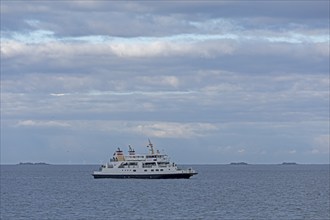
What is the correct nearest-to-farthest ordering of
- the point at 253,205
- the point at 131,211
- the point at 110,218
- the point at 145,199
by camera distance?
the point at 110,218 → the point at 131,211 → the point at 253,205 → the point at 145,199

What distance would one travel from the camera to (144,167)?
175 meters

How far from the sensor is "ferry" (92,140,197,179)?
570 feet

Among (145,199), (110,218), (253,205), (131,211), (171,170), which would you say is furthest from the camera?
(171,170)

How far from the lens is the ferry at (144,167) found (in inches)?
6836

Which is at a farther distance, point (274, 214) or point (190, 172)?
point (190, 172)

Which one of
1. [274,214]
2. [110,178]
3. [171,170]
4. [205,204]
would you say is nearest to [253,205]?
[205,204]

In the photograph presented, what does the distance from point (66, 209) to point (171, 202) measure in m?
18.2

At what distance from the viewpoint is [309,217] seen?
281ft

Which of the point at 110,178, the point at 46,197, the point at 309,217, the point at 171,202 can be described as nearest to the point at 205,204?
the point at 171,202

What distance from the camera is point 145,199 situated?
114625 millimetres

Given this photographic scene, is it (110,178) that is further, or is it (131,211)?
(110,178)

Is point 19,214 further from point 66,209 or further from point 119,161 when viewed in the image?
point 119,161

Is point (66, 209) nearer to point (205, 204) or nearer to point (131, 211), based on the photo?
point (131, 211)

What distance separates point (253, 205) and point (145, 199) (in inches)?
722
